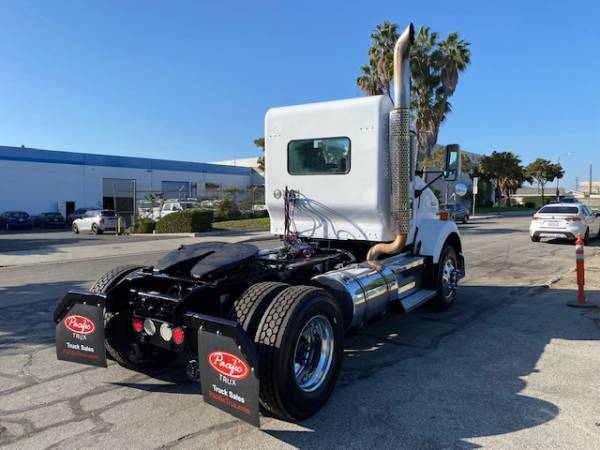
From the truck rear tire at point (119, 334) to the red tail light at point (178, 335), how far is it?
781mm

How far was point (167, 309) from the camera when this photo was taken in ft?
12.0

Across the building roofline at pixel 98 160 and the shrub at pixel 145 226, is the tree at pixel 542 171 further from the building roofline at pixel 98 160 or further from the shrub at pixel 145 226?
the shrub at pixel 145 226

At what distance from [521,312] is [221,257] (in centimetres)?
485

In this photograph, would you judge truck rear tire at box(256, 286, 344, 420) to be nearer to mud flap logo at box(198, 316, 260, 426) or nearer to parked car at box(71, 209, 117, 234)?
mud flap logo at box(198, 316, 260, 426)

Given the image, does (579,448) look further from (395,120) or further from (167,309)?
(395,120)

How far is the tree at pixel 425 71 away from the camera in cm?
3372

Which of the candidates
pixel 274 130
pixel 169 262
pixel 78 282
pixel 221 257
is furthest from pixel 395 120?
pixel 78 282

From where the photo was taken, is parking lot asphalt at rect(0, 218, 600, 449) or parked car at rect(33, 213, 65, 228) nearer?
parking lot asphalt at rect(0, 218, 600, 449)

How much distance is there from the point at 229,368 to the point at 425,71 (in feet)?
115

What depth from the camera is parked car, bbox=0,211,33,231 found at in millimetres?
31859

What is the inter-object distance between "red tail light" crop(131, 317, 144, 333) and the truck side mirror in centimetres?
410

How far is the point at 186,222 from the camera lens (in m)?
22.7

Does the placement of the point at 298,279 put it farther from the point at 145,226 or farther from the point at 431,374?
the point at 145,226

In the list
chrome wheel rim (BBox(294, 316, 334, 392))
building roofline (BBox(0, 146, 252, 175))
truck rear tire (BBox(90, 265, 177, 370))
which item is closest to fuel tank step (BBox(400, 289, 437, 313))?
chrome wheel rim (BBox(294, 316, 334, 392))
